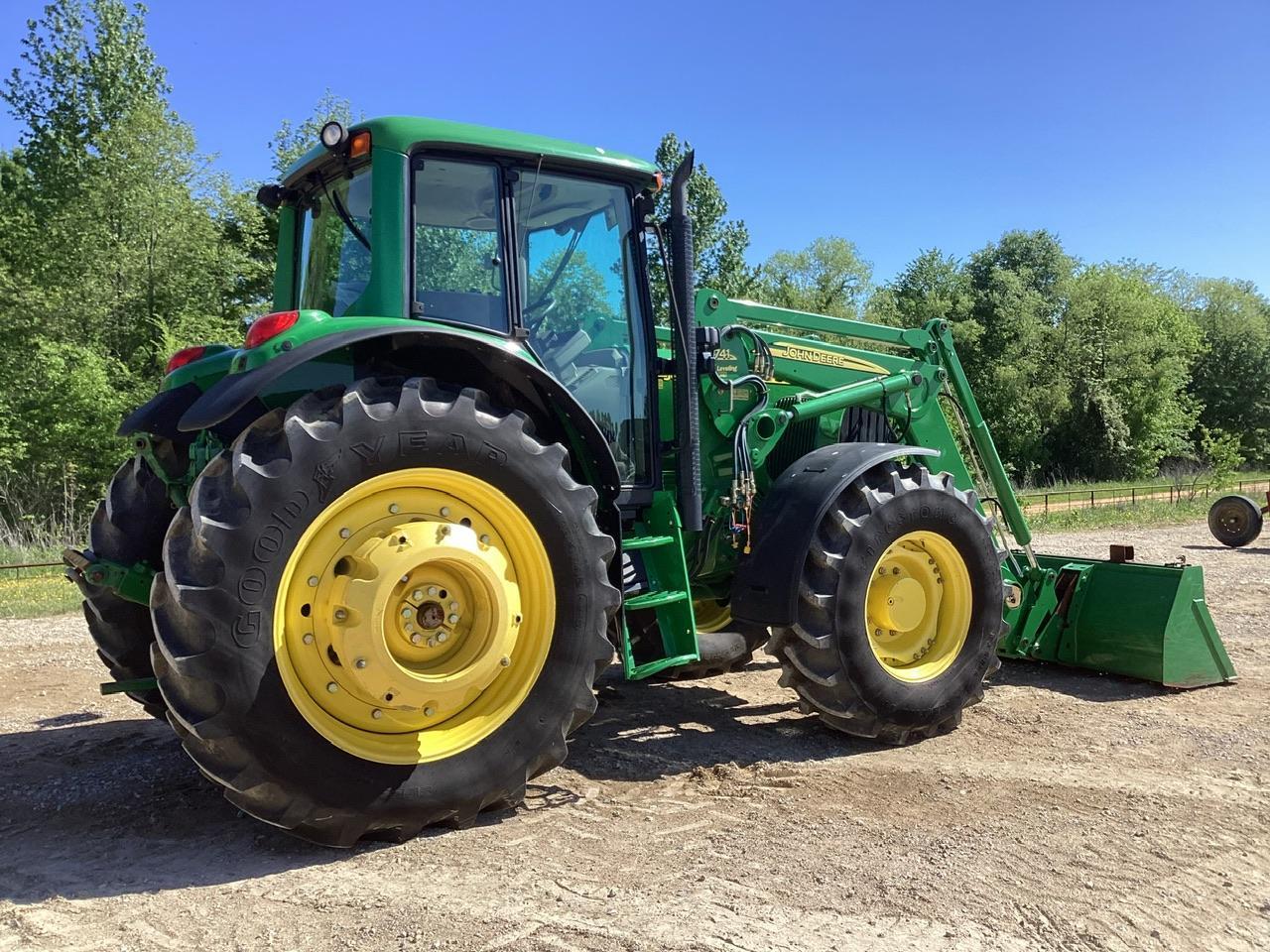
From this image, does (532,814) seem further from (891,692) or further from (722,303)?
(722,303)

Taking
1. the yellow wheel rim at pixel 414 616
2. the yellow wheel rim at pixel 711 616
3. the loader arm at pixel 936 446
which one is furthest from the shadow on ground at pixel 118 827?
the yellow wheel rim at pixel 711 616

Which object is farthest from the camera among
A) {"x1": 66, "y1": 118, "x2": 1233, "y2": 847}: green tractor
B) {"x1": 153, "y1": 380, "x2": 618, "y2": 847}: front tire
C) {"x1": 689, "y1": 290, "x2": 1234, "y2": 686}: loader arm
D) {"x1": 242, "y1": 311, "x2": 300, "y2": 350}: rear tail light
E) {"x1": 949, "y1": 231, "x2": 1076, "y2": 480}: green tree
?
{"x1": 949, "y1": 231, "x2": 1076, "y2": 480}: green tree

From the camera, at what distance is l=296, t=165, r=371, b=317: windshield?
4.21m

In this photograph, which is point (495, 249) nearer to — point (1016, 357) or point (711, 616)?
point (711, 616)

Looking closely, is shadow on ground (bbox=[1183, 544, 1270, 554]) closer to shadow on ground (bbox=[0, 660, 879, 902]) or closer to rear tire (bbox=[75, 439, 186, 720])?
shadow on ground (bbox=[0, 660, 879, 902])

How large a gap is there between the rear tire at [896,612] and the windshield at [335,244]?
8.12 feet

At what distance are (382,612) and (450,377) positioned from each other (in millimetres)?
1028

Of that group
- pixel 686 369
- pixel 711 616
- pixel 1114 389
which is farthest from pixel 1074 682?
pixel 1114 389

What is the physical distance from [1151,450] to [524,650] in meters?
40.6

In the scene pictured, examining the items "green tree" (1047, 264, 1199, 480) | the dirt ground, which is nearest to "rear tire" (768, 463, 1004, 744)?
the dirt ground

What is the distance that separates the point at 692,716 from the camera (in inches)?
219

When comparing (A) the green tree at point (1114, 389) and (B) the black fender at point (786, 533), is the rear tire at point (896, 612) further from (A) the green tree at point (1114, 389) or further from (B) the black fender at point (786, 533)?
(A) the green tree at point (1114, 389)

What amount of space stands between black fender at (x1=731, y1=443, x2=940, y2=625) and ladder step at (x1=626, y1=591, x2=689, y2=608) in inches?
17.9

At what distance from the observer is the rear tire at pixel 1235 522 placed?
15.2 meters
